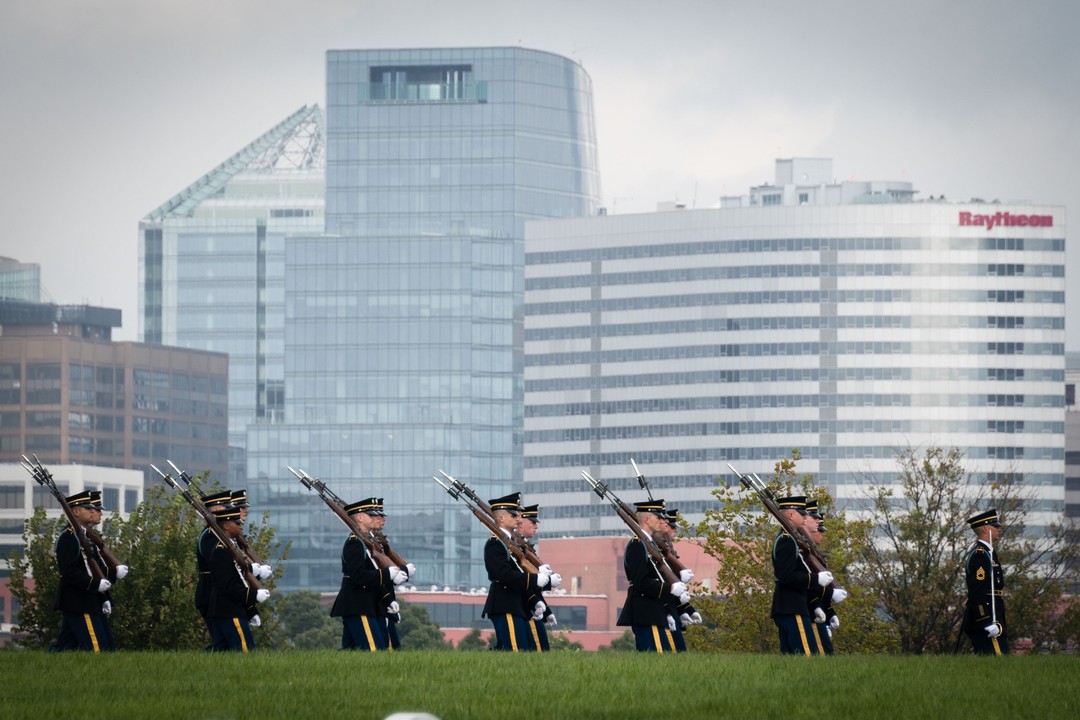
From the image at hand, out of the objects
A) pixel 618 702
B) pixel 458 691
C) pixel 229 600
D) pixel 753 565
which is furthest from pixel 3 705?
pixel 753 565

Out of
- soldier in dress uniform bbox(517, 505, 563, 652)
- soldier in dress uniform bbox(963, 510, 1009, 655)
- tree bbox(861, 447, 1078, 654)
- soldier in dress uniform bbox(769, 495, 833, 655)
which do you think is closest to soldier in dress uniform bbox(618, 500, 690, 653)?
soldier in dress uniform bbox(517, 505, 563, 652)

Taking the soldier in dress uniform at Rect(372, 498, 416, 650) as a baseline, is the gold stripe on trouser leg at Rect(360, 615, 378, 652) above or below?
below

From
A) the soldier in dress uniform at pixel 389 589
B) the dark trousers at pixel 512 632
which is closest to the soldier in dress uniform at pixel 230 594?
the soldier in dress uniform at pixel 389 589

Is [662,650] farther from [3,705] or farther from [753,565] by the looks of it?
[753,565]

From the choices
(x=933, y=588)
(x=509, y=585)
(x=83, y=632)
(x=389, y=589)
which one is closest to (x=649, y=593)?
(x=509, y=585)

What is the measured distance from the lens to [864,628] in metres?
51.0

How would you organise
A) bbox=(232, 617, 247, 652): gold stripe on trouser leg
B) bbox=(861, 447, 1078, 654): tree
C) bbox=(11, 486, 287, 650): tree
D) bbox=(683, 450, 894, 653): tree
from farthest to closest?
bbox=(861, 447, 1078, 654): tree → bbox=(683, 450, 894, 653): tree → bbox=(11, 486, 287, 650): tree → bbox=(232, 617, 247, 652): gold stripe on trouser leg

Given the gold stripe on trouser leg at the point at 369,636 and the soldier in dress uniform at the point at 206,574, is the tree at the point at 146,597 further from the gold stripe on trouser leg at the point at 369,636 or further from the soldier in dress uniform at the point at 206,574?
the soldier in dress uniform at the point at 206,574

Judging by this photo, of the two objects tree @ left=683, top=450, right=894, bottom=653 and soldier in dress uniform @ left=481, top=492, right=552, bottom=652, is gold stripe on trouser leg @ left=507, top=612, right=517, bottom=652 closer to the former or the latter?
soldier in dress uniform @ left=481, top=492, right=552, bottom=652

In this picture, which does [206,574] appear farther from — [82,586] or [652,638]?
[652,638]

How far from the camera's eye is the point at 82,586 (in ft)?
88.5

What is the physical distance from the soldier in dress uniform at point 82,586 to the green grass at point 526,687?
5.88ft

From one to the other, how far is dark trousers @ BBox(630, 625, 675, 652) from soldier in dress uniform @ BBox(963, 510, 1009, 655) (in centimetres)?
423

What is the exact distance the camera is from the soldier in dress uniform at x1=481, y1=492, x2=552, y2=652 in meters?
27.4
